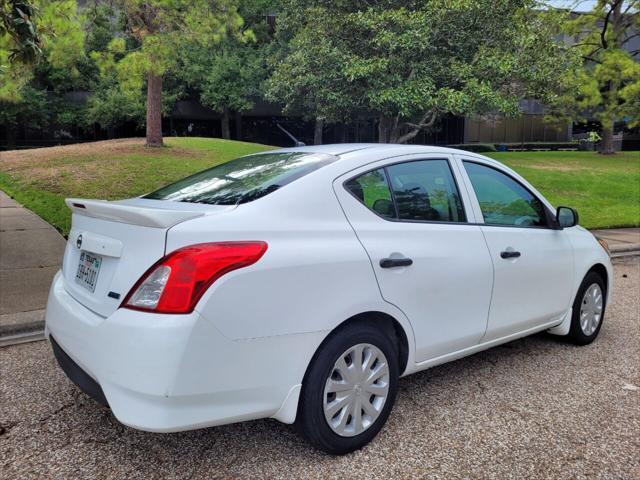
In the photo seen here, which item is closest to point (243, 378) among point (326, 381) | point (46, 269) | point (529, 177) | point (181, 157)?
point (326, 381)

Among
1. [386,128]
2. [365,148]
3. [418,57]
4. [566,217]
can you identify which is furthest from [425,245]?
[386,128]

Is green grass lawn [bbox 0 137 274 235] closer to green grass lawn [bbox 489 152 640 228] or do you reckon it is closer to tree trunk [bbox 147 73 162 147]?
tree trunk [bbox 147 73 162 147]

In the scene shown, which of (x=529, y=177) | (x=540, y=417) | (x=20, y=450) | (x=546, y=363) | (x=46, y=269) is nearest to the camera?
(x=20, y=450)

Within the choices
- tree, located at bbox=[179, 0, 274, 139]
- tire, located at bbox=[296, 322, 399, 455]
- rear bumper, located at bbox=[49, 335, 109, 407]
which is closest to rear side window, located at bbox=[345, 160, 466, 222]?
tire, located at bbox=[296, 322, 399, 455]

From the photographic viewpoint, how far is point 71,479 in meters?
2.59

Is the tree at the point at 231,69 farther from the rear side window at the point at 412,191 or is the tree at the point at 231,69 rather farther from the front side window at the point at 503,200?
the rear side window at the point at 412,191

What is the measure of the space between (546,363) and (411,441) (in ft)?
5.76

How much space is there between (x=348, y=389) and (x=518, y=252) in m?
1.70

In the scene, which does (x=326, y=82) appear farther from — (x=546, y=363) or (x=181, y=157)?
(x=546, y=363)

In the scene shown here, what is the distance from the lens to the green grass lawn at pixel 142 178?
428 inches

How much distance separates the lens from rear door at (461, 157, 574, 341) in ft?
11.8

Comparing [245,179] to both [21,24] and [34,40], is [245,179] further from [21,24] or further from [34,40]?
[34,40]

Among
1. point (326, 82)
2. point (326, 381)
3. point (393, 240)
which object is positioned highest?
point (326, 82)

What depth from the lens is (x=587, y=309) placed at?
4.58 meters
